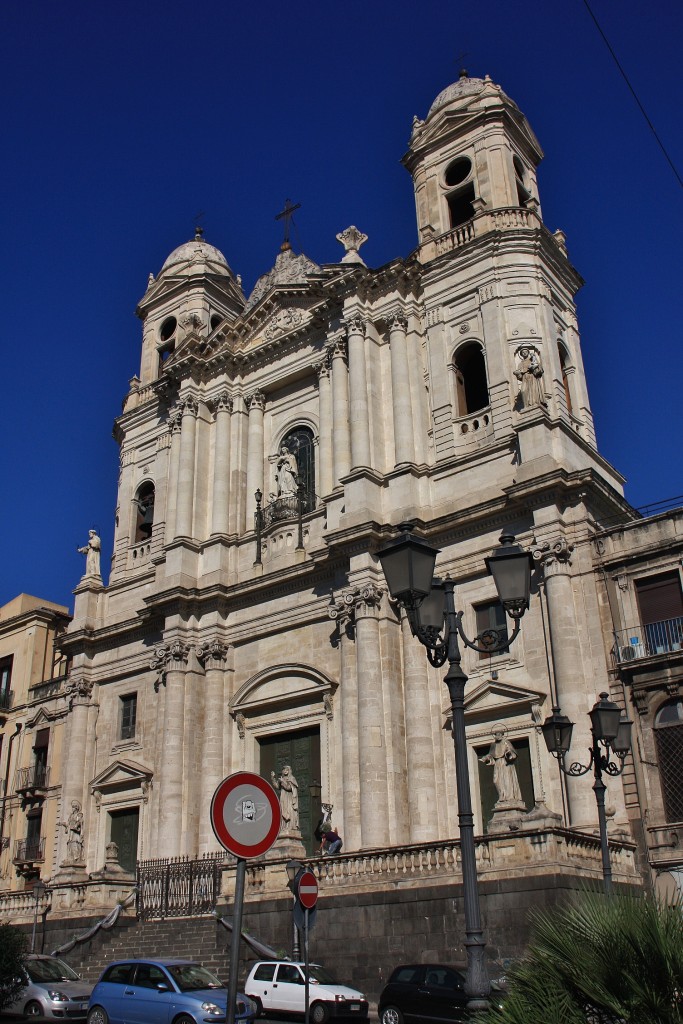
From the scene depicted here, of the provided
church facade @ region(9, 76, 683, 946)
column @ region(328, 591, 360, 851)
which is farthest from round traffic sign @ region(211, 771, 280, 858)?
column @ region(328, 591, 360, 851)

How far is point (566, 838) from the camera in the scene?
17.4 meters

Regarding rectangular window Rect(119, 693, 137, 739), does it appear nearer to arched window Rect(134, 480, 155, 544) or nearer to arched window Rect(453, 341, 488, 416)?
arched window Rect(134, 480, 155, 544)

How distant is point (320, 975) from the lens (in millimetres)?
16625

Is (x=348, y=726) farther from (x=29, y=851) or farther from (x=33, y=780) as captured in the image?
(x=33, y=780)

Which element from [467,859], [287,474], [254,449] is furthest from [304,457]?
[467,859]

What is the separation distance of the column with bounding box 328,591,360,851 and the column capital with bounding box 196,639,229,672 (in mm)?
4280

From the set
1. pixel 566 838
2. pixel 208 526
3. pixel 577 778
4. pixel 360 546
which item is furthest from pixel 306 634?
pixel 566 838

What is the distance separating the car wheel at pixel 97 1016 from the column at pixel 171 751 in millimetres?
10316

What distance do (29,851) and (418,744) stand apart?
56.7 feet

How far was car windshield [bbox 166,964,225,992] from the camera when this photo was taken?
48.7ft

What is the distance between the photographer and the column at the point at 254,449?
3084 centimetres

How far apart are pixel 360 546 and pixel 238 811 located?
17812 millimetres

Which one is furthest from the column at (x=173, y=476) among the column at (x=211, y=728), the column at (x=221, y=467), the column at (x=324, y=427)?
the column at (x=324, y=427)

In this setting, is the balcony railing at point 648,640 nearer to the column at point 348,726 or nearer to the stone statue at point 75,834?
the column at point 348,726
